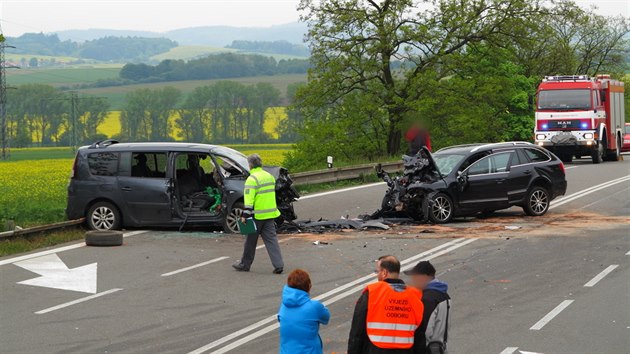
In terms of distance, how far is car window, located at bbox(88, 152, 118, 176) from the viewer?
18.9 meters

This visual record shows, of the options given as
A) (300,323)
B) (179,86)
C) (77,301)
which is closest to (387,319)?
(300,323)

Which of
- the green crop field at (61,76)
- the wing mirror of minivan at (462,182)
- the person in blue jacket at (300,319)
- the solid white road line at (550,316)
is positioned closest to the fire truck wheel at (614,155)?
the wing mirror of minivan at (462,182)

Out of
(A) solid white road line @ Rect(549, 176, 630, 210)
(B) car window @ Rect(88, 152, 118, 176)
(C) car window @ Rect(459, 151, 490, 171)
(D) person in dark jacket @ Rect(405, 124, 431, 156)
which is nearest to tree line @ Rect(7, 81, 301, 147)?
(D) person in dark jacket @ Rect(405, 124, 431, 156)

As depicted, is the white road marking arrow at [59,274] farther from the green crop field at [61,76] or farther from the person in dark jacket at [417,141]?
the green crop field at [61,76]

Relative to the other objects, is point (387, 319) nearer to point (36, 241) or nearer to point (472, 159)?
point (36, 241)

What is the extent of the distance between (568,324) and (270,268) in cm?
533

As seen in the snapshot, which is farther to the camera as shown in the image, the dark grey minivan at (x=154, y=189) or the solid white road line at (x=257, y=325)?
the dark grey minivan at (x=154, y=189)

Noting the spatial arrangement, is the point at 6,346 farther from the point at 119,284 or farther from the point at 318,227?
the point at 318,227

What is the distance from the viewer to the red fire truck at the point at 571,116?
39.7m

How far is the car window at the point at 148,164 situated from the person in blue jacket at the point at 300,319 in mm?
11543

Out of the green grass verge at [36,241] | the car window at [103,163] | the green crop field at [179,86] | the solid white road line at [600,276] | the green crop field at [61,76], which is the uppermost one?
the green crop field at [61,76]

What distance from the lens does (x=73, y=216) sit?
18.8 meters

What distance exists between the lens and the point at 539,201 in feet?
69.5

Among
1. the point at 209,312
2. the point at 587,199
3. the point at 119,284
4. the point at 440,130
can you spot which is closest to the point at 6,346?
the point at 209,312
